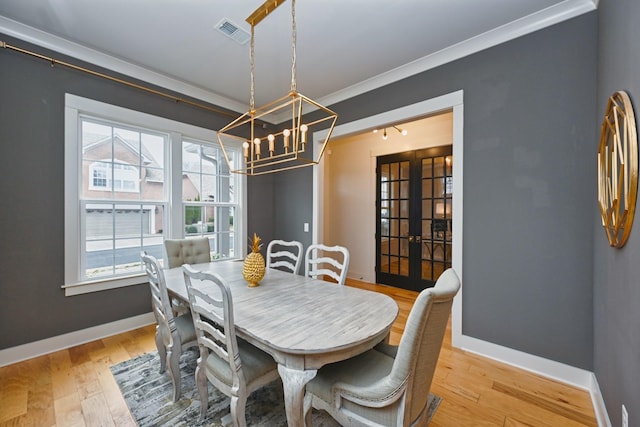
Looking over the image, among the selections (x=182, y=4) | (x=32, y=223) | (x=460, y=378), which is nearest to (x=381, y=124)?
(x=182, y=4)

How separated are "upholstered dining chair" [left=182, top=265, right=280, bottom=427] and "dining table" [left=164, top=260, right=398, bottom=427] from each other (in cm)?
10

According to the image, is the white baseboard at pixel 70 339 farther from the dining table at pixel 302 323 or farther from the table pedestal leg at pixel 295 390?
the table pedestal leg at pixel 295 390

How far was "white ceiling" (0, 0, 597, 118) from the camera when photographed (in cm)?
199

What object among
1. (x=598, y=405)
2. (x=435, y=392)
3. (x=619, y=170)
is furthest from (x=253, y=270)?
(x=598, y=405)

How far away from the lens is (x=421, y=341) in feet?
3.14

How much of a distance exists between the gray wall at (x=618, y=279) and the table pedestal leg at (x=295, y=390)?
1.34m

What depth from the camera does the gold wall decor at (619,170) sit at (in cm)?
111

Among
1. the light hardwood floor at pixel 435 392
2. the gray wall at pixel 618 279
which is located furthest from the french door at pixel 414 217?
the gray wall at pixel 618 279

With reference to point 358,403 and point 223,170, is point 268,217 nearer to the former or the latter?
point 223,170

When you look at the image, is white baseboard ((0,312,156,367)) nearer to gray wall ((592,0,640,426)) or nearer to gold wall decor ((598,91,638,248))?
gray wall ((592,0,640,426))

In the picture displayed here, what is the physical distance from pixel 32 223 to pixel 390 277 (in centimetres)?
454

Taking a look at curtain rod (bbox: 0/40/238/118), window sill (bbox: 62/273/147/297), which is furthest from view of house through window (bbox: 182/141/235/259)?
window sill (bbox: 62/273/147/297)

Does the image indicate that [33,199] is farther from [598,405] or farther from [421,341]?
[598,405]

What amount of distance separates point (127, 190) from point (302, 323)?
2732mm
